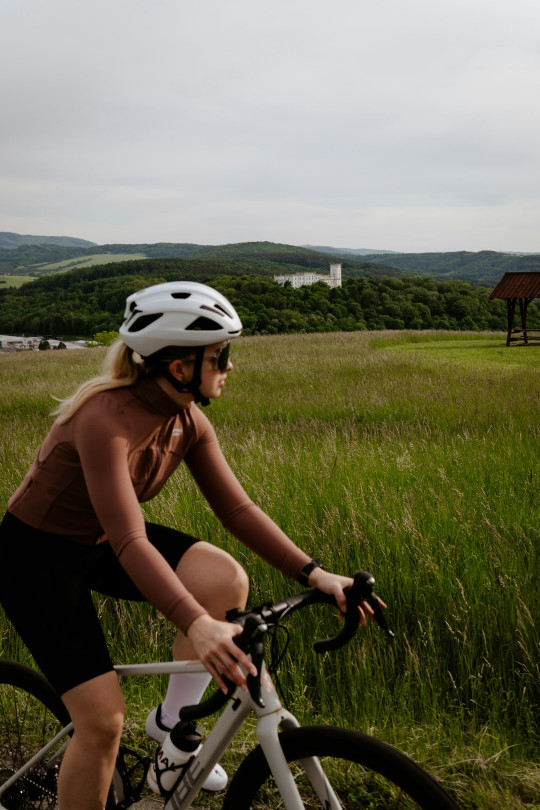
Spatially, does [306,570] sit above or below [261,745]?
above

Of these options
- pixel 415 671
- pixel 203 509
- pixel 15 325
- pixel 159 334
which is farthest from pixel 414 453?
pixel 15 325

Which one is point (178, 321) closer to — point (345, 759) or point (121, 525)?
point (121, 525)

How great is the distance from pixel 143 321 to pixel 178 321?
0.45 ft

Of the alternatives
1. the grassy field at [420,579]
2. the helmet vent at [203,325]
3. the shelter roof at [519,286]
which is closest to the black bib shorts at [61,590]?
the helmet vent at [203,325]

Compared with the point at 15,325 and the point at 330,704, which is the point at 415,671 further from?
the point at 15,325

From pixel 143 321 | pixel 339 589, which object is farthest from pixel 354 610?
pixel 143 321

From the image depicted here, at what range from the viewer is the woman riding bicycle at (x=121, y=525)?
1.91m

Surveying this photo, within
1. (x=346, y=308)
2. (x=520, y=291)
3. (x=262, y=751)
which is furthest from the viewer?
(x=346, y=308)

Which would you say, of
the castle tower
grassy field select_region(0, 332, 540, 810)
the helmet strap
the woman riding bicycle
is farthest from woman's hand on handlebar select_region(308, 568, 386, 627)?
the castle tower

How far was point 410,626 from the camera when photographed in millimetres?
3658

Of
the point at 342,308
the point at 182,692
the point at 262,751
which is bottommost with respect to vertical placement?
the point at 182,692

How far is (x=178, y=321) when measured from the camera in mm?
2102

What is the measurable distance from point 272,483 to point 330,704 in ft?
7.70

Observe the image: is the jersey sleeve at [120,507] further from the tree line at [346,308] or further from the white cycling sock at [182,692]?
the tree line at [346,308]
